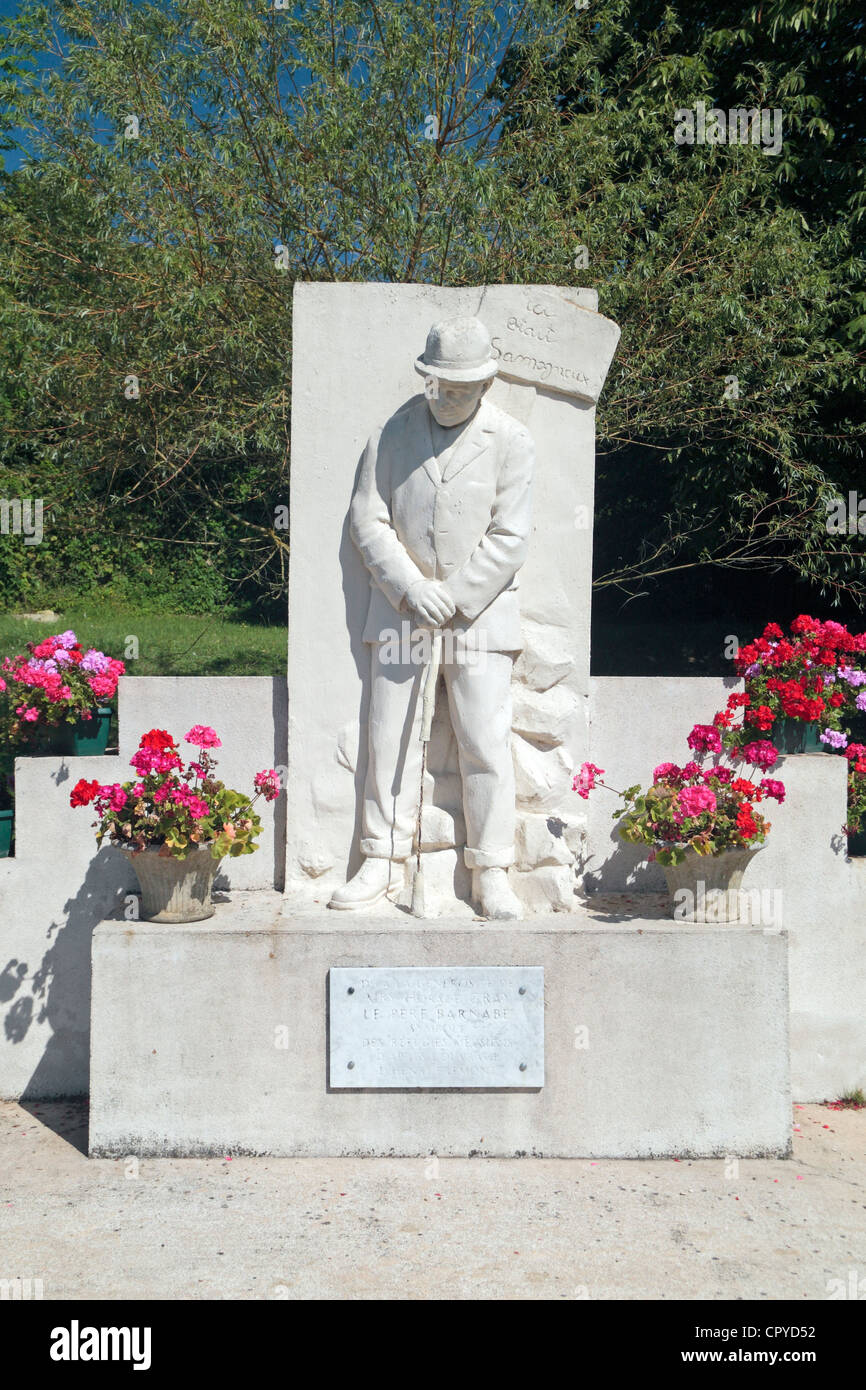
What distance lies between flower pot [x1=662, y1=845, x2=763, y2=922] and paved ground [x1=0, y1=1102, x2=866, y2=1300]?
0.86m

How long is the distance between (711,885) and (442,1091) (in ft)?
4.03

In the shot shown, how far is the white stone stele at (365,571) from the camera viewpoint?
15.6 ft

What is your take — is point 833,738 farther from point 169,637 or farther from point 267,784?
point 169,637

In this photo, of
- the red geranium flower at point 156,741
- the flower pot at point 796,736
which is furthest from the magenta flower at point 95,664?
the flower pot at point 796,736

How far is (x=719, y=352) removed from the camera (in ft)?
24.1

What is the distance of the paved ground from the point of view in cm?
333

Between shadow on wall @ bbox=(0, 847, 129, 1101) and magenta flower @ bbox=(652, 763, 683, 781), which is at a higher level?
magenta flower @ bbox=(652, 763, 683, 781)

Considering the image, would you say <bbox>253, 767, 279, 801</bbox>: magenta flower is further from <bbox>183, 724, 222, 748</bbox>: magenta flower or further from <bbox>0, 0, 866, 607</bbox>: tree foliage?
<bbox>0, 0, 866, 607</bbox>: tree foliage

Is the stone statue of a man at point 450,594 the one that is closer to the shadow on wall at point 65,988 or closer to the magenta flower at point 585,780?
the magenta flower at point 585,780

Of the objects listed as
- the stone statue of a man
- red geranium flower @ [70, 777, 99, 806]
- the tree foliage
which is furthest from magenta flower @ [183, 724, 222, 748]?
the tree foliage

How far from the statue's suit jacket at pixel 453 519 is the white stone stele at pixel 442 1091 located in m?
1.21

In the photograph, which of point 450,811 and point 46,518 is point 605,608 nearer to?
point 46,518

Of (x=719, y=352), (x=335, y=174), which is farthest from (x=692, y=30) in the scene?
(x=335, y=174)

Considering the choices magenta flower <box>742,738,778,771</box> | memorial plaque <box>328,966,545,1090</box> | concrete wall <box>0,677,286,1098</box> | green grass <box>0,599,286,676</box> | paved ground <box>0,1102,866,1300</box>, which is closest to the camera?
paved ground <box>0,1102,866,1300</box>
